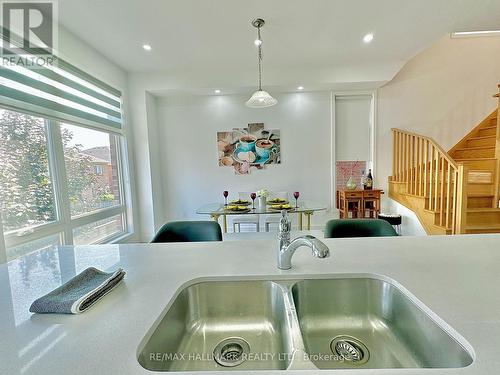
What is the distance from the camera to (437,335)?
0.65 metres

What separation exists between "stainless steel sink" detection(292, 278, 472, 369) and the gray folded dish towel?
2.16ft

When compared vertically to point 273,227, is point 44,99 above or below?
above

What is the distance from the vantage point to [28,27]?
2242 mm

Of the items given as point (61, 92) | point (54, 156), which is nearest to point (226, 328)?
point (54, 156)

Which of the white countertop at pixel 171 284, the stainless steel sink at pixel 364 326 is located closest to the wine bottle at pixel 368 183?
the white countertop at pixel 171 284

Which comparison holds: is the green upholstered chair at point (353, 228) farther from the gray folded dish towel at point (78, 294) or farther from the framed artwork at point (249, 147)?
the framed artwork at point (249, 147)

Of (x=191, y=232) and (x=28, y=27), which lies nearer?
(x=191, y=232)

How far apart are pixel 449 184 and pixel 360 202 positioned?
1.28m

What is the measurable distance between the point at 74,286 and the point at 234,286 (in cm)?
54

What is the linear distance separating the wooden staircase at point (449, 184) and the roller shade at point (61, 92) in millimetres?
4388

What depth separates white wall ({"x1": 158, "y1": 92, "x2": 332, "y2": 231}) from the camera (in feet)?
14.1

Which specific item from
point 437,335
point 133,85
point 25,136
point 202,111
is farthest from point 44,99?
point 437,335

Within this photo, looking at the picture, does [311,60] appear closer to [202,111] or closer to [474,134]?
[202,111]

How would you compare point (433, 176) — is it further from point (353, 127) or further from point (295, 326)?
point (295, 326)
